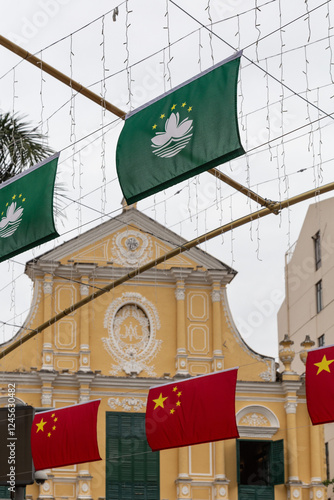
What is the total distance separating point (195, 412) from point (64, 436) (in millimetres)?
3660

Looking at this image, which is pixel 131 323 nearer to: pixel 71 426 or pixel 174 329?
pixel 174 329

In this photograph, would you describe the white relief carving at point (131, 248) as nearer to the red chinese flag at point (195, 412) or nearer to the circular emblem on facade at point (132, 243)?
the circular emblem on facade at point (132, 243)

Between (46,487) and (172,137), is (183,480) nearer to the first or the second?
(46,487)

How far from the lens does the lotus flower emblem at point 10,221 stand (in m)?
19.6

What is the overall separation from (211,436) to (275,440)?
12074 millimetres

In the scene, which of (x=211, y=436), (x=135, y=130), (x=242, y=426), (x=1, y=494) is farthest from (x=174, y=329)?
(x=135, y=130)

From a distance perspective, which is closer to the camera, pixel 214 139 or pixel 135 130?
pixel 214 139

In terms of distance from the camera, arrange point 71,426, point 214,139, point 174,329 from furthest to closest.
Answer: point 174,329 < point 71,426 < point 214,139

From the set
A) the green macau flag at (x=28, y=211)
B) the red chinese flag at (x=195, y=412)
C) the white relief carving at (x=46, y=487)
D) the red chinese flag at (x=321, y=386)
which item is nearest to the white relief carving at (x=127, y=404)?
the white relief carving at (x=46, y=487)

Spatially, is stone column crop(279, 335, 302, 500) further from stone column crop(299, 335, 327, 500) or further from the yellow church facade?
stone column crop(299, 335, 327, 500)

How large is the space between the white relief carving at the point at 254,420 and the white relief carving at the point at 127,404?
314cm

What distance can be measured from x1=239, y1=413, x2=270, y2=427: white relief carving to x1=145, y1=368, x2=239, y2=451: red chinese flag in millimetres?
10739

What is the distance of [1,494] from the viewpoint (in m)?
33.8

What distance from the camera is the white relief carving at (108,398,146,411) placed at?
1373 inches
